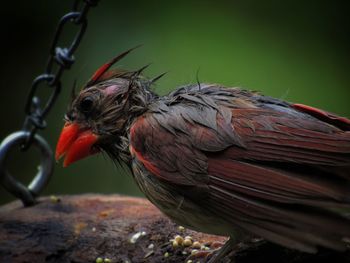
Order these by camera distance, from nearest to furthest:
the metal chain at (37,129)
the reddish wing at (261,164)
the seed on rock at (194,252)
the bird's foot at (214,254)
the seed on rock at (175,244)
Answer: the reddish wing at (261,164)
the bird's foot at (214,254)
the seed on rock at (194,252)
the seed on rock at (175,244)
the metal chain at (37,129)

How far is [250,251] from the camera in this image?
144 inches

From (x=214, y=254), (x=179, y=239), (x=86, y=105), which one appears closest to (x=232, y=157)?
(x=214, y=254)

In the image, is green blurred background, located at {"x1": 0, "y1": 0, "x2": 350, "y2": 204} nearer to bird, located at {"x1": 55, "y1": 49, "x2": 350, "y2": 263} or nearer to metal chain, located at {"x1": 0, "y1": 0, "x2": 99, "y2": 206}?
metal chain, located at {"x1": 0, "y1": 0, "x2": 99, "y2": 206}

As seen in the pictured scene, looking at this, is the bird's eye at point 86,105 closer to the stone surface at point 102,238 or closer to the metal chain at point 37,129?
the metal chain at point 37,129

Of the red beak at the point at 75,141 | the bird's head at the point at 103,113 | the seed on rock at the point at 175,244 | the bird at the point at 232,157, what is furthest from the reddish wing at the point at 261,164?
the seed on rock at the point at 175,244

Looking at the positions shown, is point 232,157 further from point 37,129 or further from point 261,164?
point 37,129

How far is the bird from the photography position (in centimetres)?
313

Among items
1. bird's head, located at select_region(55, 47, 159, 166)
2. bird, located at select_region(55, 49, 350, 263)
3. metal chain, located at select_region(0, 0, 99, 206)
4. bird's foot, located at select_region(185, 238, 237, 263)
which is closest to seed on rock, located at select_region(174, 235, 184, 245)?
bird's foot, located at select_region(185, 238, 237, 263)

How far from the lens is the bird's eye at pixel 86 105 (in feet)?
13.2

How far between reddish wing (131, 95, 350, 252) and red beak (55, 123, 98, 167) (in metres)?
0.41

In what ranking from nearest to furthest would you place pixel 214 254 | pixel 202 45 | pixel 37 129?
pixel 214 254 → pixel 37 129 → pixel 202 45

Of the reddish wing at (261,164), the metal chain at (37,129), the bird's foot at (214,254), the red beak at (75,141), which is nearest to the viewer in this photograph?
the reddish wing at (261,164)

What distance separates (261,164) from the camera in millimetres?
3314

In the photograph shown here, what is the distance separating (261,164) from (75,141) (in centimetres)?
118
